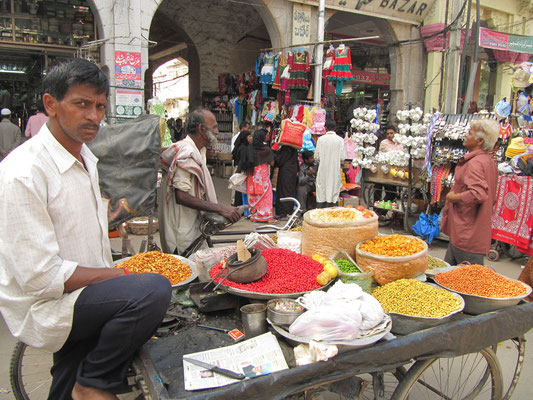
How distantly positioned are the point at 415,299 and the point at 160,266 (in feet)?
5.07

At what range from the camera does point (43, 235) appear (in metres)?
1.42

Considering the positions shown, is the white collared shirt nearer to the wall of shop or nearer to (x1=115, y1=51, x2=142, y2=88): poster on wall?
(x1=115, y1=51, x2=142, y2=88): poster on wall

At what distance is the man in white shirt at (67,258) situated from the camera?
141 centimetres

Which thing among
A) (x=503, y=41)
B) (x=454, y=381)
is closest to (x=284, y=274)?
(x=454, y=381)

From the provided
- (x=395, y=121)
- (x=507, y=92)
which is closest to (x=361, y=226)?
(x=395, y=121)

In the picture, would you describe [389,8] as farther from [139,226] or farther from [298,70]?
[139,226]

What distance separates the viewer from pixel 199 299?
2283 mm

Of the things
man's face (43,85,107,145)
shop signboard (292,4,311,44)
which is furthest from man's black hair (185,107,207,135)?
shop signboard (292,4,311,44)

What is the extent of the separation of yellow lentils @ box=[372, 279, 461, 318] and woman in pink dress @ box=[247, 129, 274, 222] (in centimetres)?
586

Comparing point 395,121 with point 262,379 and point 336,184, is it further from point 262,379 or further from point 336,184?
point 262,379

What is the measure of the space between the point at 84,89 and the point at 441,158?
19.6 feet

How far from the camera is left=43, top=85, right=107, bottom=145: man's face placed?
161 cm

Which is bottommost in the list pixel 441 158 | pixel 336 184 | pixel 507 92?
pixel 336 184

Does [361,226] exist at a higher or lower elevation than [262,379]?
higher
